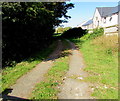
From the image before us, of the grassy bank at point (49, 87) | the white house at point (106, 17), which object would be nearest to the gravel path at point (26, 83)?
the grassy bank at point (49, 87)

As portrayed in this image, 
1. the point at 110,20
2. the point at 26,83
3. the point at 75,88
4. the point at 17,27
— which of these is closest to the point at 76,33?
the point at 110,20

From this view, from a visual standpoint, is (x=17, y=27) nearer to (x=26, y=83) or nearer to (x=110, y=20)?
(x=26, y=83)

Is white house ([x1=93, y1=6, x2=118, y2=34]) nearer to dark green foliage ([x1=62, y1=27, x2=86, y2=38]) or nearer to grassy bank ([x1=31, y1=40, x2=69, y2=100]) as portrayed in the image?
dark green foliage ([x1=62, y1=27, x2=86, y2=38])

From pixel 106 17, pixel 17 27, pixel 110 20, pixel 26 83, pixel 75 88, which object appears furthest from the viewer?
pixel 106 17

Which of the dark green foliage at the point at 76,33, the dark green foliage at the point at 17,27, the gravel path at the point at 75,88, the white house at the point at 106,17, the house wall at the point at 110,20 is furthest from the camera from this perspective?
the dark green foliage at the point at 76,33

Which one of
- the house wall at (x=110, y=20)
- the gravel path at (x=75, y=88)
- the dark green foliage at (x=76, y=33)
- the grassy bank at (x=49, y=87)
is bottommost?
the gravel path at (x=75, y=88)

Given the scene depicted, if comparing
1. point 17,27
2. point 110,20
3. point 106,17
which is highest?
point 106,17

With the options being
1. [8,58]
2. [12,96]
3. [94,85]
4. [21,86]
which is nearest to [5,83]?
[21,86]

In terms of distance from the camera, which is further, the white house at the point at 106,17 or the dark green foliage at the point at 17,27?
the white house at the point at 106,17

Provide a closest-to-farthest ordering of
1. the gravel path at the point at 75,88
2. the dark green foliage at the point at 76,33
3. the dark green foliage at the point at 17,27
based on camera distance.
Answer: the gravel path at the point at 75,88
the dark green foliage at the point at 17,27
the dark green foliage at the point at 76,33

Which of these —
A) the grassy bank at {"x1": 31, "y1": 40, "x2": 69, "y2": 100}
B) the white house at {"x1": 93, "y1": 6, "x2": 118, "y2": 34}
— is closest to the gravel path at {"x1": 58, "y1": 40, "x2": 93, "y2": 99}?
the grassy bank at {"x1": 31, "y1": 40, "x2": 69, "y2": 100}

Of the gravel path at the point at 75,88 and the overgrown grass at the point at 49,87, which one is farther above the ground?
the overgrown grass at the point at 49,87

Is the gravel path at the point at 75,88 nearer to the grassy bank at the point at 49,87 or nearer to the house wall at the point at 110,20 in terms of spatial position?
the grassy bank at the point at 49,87

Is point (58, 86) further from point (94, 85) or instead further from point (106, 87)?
point (106, 87)
